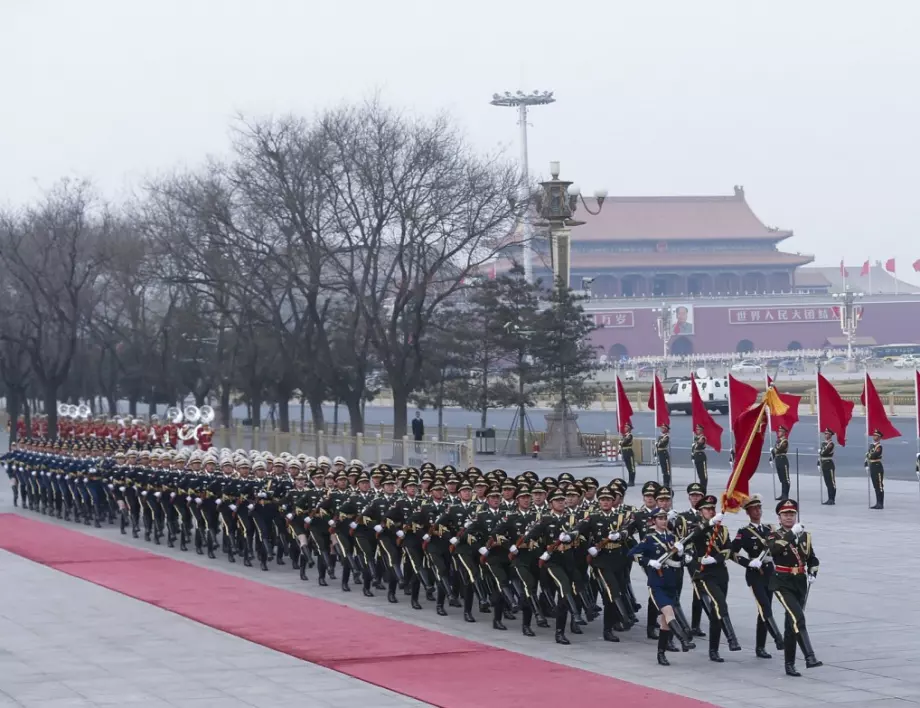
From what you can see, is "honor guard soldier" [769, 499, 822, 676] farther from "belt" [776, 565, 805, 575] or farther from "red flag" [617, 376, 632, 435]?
"red flag" [617, 376, 632, 435]

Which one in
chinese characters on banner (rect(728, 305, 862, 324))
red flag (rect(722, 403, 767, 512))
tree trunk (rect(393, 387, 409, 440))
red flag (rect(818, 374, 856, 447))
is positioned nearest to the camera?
red flag (rect(722, 403, 767, 512))

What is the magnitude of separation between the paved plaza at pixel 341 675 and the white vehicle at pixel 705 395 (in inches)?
1583

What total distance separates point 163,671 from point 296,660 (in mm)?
1133

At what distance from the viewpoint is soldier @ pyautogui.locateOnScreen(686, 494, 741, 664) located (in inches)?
496

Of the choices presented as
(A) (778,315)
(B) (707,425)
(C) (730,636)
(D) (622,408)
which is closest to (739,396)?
(B) (707,425)

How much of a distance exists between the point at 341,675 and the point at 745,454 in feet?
15.7

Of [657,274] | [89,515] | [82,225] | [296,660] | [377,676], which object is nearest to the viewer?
[377,676]

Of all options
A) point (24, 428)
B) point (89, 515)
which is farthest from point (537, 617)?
point (24, 428)

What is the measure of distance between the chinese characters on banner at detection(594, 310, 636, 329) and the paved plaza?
87307 millimetres

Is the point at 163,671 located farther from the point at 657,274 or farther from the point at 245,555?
the point at 657,274

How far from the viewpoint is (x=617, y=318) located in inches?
4222

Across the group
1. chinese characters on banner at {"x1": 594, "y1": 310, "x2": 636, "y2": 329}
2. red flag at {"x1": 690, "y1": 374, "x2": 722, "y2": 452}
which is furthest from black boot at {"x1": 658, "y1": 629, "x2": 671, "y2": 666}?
chinese characters on banner at {"x1": 594, "y1": 310, "x2": 636, "y2": 329}

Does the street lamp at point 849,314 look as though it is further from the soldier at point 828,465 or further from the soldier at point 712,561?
the soldier at point 712,561

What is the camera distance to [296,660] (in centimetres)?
1300
